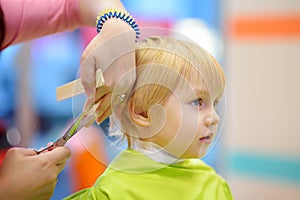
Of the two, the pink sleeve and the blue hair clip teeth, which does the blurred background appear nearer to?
the pink sleeve

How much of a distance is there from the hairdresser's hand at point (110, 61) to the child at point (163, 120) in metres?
0.03

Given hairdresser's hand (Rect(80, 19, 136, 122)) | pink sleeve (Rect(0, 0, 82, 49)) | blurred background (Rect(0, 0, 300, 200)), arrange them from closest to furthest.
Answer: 1. hairdresser's hand (Rect(80, 19, 136, 122))
2. pink sleeve (Rect(0, 0, 82, 49))
3. blurred background (Rect(0, 0, 300, 200))

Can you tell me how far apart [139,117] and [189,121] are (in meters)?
0.08

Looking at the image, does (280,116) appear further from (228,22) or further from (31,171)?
(31,171)

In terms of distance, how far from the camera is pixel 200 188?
80cm

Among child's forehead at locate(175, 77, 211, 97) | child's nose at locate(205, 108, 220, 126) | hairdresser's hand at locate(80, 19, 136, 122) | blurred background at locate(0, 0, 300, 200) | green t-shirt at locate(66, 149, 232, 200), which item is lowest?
blurred background at locate(0, 0, 300, 200)

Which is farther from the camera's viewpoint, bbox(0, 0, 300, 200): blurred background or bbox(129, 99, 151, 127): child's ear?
bbox(0, 0, 300, 200): blurred background

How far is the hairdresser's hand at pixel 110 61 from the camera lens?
0.64m

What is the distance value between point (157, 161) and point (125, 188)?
0.23 ft

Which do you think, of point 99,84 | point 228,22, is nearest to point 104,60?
point 99,84

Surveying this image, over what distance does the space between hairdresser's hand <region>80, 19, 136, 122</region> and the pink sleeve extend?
20 centimetres

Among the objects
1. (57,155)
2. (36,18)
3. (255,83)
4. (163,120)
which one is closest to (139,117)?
(163,120)

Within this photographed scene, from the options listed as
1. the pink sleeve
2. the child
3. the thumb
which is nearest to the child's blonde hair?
the child

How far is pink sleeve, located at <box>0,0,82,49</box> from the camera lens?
799 mm
